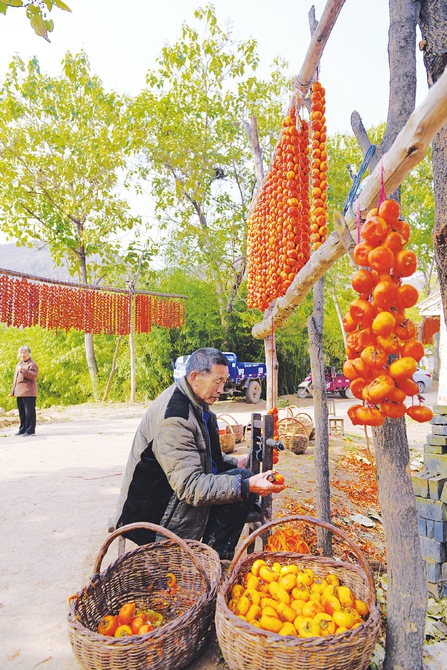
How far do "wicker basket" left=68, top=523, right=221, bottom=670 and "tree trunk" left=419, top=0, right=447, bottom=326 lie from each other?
1838 mm

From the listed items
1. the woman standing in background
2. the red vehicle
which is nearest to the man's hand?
the woman standing in background

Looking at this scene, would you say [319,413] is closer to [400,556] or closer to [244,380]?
[400,556]

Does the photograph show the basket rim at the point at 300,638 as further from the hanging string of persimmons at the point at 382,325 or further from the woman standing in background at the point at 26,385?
the woman standing in background at the point at 26,385

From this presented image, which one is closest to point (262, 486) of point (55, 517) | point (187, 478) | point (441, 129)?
point (187, 478)

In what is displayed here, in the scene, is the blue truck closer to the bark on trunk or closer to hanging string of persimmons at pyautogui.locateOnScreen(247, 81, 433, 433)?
the bark on trunk

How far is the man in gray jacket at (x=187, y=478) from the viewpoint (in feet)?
8.59

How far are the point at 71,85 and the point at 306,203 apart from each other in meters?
15.0

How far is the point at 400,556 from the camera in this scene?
6.28ft

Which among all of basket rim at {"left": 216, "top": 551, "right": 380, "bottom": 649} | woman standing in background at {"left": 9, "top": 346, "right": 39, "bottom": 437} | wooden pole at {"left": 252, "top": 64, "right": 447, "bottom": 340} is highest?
wooden pole at {"left": 252, "top": 64, "right": 447, "bottom": 340}

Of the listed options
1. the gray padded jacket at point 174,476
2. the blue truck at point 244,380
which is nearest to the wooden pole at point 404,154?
the gray padded jacket at point 174,476

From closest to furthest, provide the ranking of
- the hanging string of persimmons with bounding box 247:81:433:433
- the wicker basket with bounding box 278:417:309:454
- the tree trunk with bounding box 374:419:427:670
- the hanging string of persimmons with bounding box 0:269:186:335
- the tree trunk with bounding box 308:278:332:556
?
the hanging string of persimmons with bounding box 247:81:433:433
the tree trunk with bounding box 374:419:427:670
the tree trunk with bounding box 308:278:332:556
the wicker basket with bounding box 278:417:309:454
the hanging string of persimmons with bounding box 0:269:186:335

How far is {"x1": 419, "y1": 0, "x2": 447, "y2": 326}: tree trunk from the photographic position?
215 cm

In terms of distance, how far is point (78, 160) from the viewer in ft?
50.6

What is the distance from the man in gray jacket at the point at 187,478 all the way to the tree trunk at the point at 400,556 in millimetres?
818
